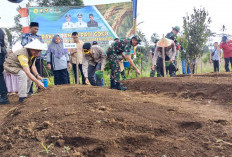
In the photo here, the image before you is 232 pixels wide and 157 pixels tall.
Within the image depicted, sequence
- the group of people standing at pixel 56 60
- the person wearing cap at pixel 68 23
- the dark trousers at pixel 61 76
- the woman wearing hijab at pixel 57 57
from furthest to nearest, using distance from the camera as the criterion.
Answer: the person wearing cap at pixel 68 23, the dark trousers at pixel 61 76, the woman wearing hijab at pixel 57 57, the group of people standing at pixel 56 60

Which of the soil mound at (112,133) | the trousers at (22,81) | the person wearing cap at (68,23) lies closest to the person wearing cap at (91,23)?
the person wearing cap at (68,23)

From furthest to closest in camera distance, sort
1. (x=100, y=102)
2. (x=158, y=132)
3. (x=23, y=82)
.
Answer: (x=23, y=82), (x=100, y=102), (x=158, y=132)

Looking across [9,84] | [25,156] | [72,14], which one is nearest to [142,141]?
[25,156]

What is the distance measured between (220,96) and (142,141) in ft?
8.10

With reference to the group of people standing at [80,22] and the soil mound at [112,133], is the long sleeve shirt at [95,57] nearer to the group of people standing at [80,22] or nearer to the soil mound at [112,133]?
the soil mound at [112,133]

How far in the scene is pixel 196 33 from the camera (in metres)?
7.05

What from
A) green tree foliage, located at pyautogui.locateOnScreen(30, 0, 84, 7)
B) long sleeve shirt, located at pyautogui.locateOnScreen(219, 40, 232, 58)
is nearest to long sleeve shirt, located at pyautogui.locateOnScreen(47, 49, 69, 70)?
long sleeve shirt, located at pyautogui.locateOnScreen(219, 40, 232, 58)

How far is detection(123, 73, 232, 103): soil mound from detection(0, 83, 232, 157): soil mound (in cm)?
143

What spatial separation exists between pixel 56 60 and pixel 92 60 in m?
0.87

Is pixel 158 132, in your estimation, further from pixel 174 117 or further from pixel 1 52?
pixel 1 52

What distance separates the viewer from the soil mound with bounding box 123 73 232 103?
4.09m

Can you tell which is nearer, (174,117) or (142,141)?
(142,141)

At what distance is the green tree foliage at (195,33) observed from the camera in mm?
7007

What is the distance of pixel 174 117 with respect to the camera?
A: 2674 mm
